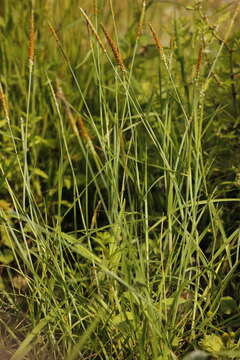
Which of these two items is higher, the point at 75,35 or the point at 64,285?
the point at 75,35

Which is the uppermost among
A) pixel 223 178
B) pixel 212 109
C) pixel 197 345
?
pixel 212 109

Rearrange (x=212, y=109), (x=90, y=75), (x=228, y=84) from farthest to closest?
(x=90, y=75) < (x=212, y=109) < (x=228, y=84)

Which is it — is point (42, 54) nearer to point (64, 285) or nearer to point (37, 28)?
point (37, 28)

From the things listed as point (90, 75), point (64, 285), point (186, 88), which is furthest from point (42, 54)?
point (64, 285)

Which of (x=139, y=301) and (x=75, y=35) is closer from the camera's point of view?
(x=139, y=301)

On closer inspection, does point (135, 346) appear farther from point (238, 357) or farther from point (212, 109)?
point (212, 109)

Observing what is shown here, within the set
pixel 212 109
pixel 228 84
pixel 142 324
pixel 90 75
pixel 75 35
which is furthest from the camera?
pixel 75 35

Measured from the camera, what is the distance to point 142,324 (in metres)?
1.42

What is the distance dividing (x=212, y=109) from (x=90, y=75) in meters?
0.48

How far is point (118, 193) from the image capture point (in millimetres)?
1528

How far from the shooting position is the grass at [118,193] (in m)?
1.39

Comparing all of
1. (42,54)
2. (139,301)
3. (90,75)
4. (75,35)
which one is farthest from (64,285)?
(75,35)

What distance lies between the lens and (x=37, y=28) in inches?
96.2

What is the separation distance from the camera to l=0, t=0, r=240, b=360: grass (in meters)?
1.39
